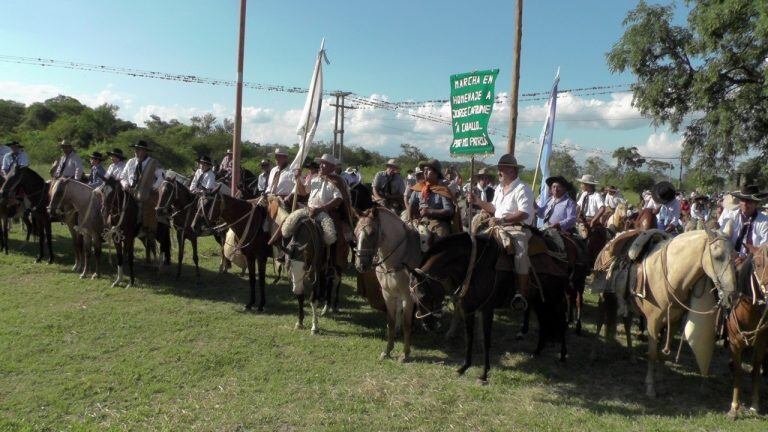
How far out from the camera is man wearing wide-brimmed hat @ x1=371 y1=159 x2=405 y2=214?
11.3 metres

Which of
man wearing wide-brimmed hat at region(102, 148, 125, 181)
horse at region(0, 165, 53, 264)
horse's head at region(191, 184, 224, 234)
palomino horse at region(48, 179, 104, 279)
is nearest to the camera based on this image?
horse's head at region(191, 184, 224, 234)

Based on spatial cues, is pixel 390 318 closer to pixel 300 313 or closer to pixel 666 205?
pixel 300 313

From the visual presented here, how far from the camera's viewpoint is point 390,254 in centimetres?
650

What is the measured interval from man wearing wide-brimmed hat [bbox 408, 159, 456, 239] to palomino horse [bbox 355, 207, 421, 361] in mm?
617

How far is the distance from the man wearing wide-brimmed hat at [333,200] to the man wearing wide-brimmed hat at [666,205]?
487cm

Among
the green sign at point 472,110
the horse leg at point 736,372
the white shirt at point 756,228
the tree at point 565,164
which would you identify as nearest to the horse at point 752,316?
the horse leg at point 736,372

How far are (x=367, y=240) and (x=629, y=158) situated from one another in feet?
201

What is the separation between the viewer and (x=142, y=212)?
34.6 ft

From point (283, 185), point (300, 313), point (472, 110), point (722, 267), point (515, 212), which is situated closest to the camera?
point (722, 267)

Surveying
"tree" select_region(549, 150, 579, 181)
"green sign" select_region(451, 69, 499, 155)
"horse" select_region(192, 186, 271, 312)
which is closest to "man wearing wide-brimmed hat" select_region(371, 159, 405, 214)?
"horse" select_region(192, 186, 271, 312)

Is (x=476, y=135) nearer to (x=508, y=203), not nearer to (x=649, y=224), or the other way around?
(x=508, y=203)

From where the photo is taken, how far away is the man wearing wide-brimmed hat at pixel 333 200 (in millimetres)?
7984

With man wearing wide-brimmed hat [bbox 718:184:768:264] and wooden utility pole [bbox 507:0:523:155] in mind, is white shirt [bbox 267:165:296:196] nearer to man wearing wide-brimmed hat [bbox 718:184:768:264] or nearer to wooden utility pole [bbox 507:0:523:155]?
wooden utility pole [bbox 507:0:523:155]

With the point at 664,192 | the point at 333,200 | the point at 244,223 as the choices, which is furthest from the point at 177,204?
the point at 664,192
